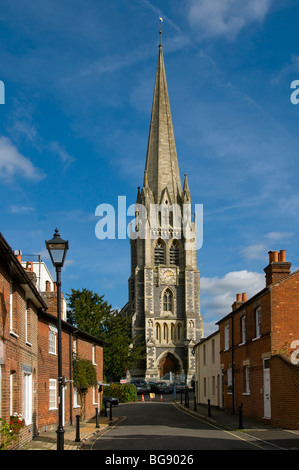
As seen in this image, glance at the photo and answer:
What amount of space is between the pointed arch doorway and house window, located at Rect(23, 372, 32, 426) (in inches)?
2613

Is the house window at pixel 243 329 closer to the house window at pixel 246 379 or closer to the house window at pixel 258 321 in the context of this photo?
the house window at pixel 246 379

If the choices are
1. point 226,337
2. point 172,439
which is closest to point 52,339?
point 172,439

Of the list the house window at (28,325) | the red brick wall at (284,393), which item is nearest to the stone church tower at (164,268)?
the red brick wall at (284,393)

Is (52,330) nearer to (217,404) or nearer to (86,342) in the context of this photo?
(86,342)

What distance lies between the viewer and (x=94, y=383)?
101 ft

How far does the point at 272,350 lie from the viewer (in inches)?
958

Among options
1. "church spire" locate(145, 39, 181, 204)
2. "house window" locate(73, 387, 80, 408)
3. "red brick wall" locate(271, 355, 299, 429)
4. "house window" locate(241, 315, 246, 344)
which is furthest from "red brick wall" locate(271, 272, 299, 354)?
"church spire" locate(145, 39, 181, 204)

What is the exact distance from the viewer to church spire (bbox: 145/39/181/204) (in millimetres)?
93188

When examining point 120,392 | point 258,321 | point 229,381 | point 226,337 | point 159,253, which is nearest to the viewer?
point 258,321

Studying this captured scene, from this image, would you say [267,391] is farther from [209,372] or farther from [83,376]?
[209,372]

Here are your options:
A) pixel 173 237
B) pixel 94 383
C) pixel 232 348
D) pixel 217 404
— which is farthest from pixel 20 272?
pixel 173 237

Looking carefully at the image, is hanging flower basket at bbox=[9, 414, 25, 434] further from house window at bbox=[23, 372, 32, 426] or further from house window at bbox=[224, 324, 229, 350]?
house window at bbox=[224, 324, 229, 350]

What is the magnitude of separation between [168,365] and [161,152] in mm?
33069
